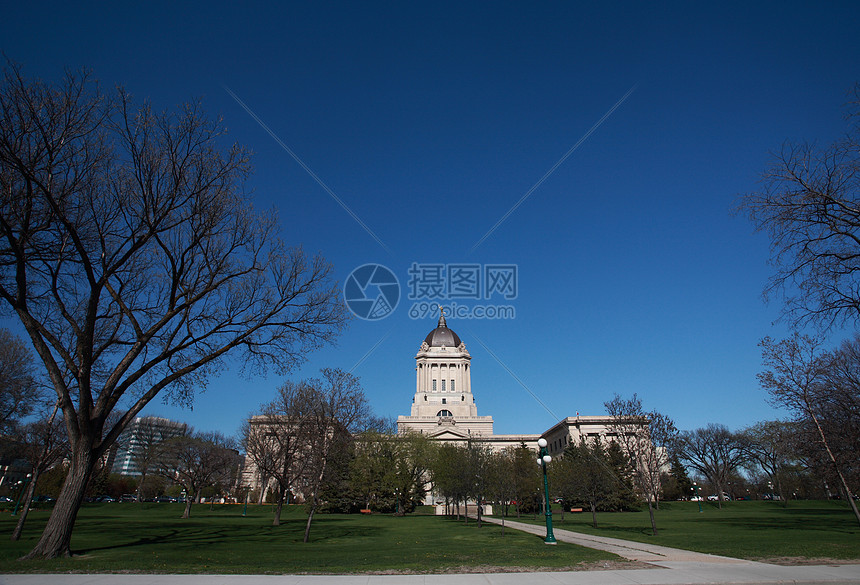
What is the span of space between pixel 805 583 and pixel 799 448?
2157cm

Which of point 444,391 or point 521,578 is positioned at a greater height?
point 444,391

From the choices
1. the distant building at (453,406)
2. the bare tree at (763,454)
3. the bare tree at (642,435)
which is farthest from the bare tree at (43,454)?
the bare tree at (763,454)

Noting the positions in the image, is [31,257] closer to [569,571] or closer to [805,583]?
[569,571]

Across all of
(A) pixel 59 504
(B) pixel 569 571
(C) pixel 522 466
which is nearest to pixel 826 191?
(B) pixel 569 571

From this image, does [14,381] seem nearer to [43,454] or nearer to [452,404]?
[43,454]

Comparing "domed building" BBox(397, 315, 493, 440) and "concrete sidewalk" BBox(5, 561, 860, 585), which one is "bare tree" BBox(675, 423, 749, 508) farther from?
"concrete sidewalk" BBox(5, 561, 860, 585)

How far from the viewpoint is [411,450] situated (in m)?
64.8

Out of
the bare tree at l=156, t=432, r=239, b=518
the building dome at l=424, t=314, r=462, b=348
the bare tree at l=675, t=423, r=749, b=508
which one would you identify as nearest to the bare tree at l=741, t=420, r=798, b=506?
the bare tree at l=675, t=423, r=749, b=508

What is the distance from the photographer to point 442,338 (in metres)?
124

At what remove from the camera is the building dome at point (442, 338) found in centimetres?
12269

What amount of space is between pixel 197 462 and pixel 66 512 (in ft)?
169

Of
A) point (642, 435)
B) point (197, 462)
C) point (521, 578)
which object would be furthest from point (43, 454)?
point (197, 462)

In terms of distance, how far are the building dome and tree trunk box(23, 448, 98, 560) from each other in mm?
107912

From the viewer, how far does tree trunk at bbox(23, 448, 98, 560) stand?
46.8ft
